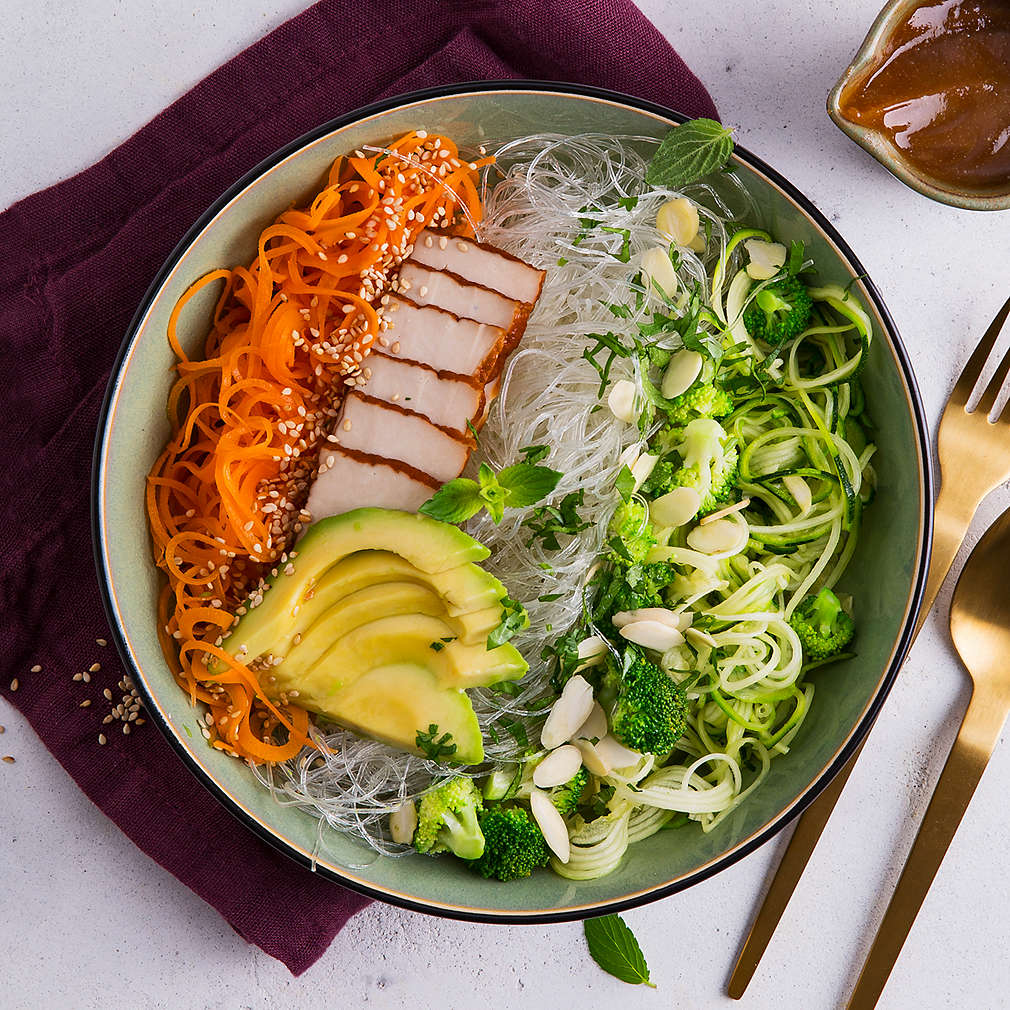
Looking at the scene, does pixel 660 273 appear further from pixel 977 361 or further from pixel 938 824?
pixel 938 824

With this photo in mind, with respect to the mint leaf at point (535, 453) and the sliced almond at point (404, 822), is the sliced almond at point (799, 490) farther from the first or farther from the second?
the sliced almond at point (404, 822)

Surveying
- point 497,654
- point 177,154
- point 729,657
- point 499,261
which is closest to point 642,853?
point 729,657

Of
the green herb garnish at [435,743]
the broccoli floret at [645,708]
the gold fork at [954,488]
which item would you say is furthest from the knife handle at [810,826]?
the green herb garnish at [435,743]

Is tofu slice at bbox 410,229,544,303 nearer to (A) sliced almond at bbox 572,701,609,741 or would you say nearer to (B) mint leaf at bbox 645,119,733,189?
(B) mint leaf at bbox 645,119,733,189

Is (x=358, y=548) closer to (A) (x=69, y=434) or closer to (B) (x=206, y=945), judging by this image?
(A) (x=69, y=434)

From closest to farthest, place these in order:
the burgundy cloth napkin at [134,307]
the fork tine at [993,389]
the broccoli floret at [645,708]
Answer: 1. the broccoli floret at [645,708]
2. the burgundy cloth napkin at [134,307]
3. the fork tine at [993,389]

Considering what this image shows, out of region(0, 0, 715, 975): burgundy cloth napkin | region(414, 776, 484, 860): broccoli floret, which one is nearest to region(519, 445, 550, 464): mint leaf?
region(414, 776, 484, 860): broccoli floret
